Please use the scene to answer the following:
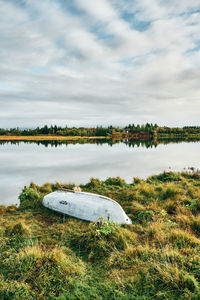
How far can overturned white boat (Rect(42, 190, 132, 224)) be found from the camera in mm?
7777

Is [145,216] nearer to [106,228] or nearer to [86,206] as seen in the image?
[86,206]

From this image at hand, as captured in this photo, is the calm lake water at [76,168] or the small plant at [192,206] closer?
the small plant at [192,206]

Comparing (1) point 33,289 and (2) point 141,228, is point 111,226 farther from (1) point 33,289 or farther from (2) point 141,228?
(1) point 33,289

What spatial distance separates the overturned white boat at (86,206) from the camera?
7777mm

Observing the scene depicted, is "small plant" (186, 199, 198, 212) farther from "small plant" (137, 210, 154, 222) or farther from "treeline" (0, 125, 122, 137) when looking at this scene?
"treeline" (0, 125, 122, 137)

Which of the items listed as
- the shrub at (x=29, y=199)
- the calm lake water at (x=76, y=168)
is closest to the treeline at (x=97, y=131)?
the calm lake water at (x=76, y=168)

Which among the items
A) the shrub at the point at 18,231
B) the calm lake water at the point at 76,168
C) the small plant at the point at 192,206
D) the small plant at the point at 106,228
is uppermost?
the small plant at the point at 106,228

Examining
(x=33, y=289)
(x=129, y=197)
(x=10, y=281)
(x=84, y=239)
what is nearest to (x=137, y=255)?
(x=84, y=239)

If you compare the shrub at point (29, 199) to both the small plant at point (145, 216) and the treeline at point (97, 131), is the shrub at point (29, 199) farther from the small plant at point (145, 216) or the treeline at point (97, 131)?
the treeline at point (97, 131)

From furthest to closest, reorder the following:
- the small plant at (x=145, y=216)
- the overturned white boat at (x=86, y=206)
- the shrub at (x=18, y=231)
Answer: the small plant at (x=145, y=216)
the overturned white boat at (x=86, y=206)
the shrub at (x=18, y=231)

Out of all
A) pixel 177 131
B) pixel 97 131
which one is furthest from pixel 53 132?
pixel 177 131

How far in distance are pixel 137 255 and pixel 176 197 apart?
612 cm

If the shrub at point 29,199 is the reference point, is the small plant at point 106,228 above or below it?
above

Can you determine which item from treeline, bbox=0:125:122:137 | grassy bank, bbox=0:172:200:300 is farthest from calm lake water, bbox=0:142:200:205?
treeline, bbox=0:125:122:137
